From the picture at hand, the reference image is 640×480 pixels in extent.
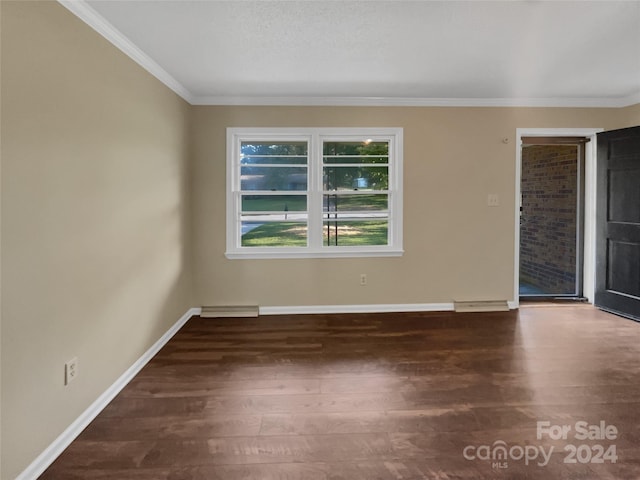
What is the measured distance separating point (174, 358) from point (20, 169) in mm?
1852

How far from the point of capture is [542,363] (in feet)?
9.04

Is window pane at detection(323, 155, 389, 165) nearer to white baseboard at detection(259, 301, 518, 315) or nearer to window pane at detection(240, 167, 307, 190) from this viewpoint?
window pane at detection(240, 167, 307, 190)

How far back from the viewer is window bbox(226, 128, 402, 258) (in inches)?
156

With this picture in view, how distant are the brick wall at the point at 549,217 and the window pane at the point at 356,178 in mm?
2623

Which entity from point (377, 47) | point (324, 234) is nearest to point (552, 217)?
point (324, 234)

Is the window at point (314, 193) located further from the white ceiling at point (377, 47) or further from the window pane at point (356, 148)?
the white ceiling at point (377, 47)

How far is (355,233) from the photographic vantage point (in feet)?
13.4

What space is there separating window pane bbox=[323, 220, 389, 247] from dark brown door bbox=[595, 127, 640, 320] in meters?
2.42

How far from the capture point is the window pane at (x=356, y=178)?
403 cm

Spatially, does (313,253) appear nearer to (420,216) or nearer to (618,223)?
(420,216)

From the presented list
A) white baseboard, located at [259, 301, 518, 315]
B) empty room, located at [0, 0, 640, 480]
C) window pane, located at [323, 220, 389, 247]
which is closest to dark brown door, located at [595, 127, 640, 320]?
empty room, located at [0, 0, 640, 480]

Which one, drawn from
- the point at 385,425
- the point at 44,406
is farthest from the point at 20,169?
the point at 385,425
